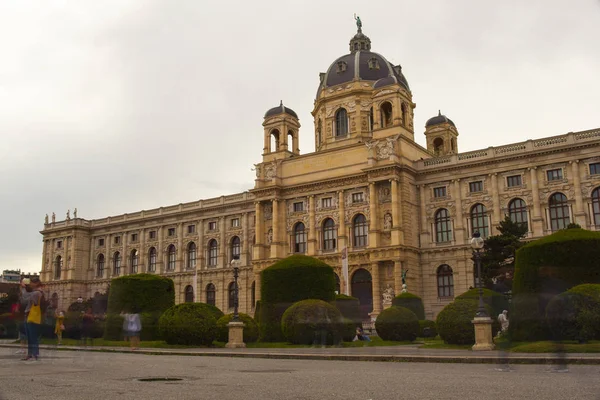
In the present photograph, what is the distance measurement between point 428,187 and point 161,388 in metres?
47.2

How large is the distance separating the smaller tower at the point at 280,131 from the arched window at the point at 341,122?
430 centimetres

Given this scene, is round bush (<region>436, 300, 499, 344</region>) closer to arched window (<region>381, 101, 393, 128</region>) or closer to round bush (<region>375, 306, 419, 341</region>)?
round bush (<region>375, 306, 419, 341</region>)

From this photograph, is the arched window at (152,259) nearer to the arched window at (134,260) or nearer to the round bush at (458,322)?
the arched window at (134,260)

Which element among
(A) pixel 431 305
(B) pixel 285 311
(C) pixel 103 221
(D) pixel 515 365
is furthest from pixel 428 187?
(C) pixel 103 221

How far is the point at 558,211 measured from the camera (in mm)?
48219

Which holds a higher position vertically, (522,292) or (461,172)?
(461,172)

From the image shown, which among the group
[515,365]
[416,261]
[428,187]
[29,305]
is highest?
[428,187]

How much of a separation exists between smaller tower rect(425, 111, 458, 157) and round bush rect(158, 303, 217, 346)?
45.3 m

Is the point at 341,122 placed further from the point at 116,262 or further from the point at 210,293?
the point at 116,262

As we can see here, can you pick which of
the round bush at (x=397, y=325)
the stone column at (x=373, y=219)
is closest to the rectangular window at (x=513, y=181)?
the stone column at (x=373, y=219)

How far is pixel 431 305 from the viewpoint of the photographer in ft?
171

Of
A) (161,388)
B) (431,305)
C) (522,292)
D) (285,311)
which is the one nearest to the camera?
(161,388)

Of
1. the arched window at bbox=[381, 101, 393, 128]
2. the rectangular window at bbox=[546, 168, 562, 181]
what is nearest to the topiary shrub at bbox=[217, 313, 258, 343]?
the rectangular window at bbox=[546, 168, 562, 181]

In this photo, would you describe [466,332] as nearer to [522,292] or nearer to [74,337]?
[522,292]
